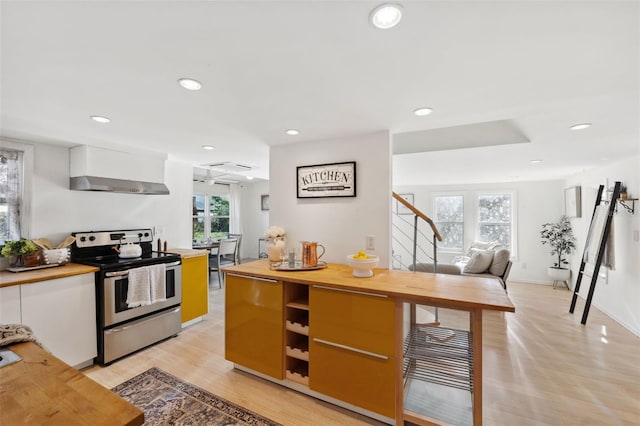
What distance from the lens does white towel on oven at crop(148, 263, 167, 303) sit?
280 cm

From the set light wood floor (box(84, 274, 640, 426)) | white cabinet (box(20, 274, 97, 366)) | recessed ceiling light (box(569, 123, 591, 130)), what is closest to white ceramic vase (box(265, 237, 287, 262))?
light wood floor (box(84, 274, 640, 426))

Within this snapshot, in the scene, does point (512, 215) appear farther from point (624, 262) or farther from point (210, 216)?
point (210, 216)

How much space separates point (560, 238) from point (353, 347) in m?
5.69

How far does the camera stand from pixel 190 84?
158cm

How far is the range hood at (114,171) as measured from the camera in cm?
278

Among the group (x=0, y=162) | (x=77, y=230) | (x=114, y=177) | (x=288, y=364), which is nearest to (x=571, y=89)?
(x=288, y=364)

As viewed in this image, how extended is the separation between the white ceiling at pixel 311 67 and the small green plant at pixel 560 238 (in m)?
3.64

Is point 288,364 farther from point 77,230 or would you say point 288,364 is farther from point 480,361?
point 77,230

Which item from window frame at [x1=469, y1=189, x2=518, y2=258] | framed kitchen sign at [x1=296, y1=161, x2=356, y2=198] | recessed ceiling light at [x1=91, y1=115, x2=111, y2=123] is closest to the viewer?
recessed ceiling light at [x1=91, y1=115, x2=111, y2=123]

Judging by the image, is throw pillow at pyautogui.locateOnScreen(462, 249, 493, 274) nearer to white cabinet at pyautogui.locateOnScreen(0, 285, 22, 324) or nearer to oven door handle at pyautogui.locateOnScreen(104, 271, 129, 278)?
oven door handle at pyautogui.locateOnScreen(104, 271, 129, 278)

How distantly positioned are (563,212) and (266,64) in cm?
685

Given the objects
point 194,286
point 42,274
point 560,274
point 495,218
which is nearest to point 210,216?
point 194,286

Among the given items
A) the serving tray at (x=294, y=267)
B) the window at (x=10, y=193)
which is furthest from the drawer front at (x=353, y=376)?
the window at (x=10, y=193)

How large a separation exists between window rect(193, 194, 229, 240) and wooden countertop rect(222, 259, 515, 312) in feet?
15.3
